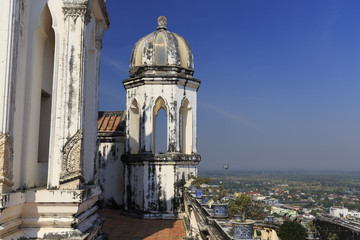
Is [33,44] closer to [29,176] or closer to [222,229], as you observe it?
[29,176]

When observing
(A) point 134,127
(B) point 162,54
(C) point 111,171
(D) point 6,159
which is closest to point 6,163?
(D) point 6,159

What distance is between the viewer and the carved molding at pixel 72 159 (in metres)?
5.07

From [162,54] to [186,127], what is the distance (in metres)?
3.33

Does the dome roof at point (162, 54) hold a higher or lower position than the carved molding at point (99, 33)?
higher

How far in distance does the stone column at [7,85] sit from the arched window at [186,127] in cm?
1033

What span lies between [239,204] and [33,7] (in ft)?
15.1

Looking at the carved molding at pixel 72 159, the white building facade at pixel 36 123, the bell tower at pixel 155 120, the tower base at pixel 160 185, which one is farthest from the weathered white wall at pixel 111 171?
the carved molding at pixel 72 159

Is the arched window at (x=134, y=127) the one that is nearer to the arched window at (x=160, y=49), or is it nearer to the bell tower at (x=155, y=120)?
the bell tower at (x=155, y=120)

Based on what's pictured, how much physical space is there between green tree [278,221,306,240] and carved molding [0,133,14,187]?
12.1 ft

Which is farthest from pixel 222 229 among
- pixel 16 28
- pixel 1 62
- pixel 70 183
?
pixel 16 28

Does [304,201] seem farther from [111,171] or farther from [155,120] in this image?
[111,171]

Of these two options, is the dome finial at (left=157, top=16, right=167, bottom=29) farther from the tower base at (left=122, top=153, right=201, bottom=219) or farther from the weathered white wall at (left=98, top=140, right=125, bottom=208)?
the tower base at (left=122, top=153, right=201, bottom=219)

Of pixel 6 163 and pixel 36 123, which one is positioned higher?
pixel 36 123

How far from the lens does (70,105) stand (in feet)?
17.2
